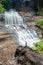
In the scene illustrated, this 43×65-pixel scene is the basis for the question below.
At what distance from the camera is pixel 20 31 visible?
16328mm

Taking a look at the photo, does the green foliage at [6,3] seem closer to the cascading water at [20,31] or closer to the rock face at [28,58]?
the cascading water at [20,31]

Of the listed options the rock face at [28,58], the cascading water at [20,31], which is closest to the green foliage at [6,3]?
the cascading water at [20,31]

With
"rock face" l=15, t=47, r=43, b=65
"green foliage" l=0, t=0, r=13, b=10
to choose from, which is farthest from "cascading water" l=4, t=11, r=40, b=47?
"rock face" l=15, t=47, r=43, b=65

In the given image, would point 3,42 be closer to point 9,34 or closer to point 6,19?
point 9,34

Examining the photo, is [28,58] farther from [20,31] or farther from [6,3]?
[6,3]

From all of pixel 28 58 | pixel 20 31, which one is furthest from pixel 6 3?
pixel 28 58

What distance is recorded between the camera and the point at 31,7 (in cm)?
2402

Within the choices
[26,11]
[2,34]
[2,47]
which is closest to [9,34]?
[2,34]

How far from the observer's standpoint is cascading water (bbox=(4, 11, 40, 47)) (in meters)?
14.6

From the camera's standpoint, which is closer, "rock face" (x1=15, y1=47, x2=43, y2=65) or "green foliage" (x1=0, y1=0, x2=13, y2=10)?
"rock face" (x1=15, y1=47, x2=43, y2=65)

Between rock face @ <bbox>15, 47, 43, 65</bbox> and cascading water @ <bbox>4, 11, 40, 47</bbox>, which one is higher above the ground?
rock face @ <bbox>15, 47, 43, 65</bbox>

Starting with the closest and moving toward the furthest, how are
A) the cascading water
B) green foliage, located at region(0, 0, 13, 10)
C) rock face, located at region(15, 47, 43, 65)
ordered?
rock face, located at region(15, 47, 43, 65), the cascading water, green foliage, located at region(0, 0, 13, 10)

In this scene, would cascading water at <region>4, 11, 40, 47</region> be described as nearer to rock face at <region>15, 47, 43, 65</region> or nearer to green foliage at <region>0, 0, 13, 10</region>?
green foliage at <region>0, 0, 13, 10</region>

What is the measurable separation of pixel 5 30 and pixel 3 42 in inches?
84.4
